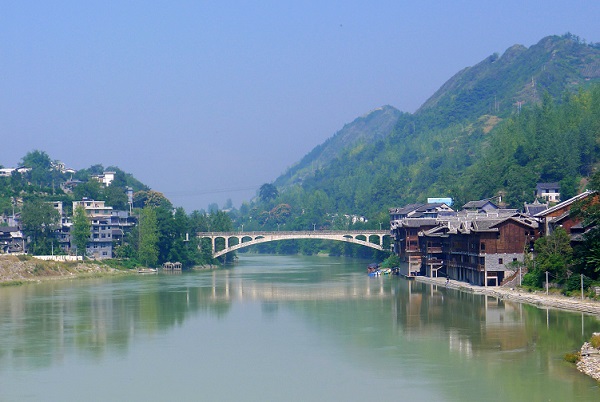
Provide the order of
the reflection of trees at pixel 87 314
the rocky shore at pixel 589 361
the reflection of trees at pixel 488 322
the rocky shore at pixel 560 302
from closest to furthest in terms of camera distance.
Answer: the rocky shore at pixel 589 361 < the rocky shore at pixel 560 302 < the reflection of trees at pixel 488 322 < the reflection of trees at pixel 87 314

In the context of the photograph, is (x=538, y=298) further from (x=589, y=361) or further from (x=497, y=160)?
(x=497, y=160)

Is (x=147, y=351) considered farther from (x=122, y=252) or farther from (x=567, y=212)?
(x=122, y=252)

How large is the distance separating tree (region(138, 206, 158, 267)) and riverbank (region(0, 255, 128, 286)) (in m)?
7.04

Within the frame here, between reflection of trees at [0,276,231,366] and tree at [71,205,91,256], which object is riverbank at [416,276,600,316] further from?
tree at [71,205,91,256]

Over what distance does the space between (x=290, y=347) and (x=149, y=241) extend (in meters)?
57.8

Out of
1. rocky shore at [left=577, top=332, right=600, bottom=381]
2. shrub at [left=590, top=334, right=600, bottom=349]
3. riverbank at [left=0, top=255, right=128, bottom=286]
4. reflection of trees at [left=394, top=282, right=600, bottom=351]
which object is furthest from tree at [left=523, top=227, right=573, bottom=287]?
riverbank at [left=0, top=255, right=128, bottom=286]

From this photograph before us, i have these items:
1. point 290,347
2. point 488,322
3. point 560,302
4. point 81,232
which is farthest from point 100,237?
point 290,347

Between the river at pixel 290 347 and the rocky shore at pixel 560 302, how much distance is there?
57 centimetres

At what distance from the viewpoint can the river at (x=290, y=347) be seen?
95.9 feet

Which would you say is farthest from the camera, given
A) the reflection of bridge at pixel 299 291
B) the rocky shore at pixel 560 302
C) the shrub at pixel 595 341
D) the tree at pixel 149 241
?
the tree at pixel 149 241

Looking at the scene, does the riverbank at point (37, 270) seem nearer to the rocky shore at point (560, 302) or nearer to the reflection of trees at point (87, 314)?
the reflection of trees at point (87, 314)

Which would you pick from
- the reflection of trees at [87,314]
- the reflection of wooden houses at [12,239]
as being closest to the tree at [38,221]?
the reflection of wooden houses at [12,239]

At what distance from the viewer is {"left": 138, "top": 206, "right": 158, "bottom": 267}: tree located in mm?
93188

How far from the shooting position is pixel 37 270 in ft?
254
